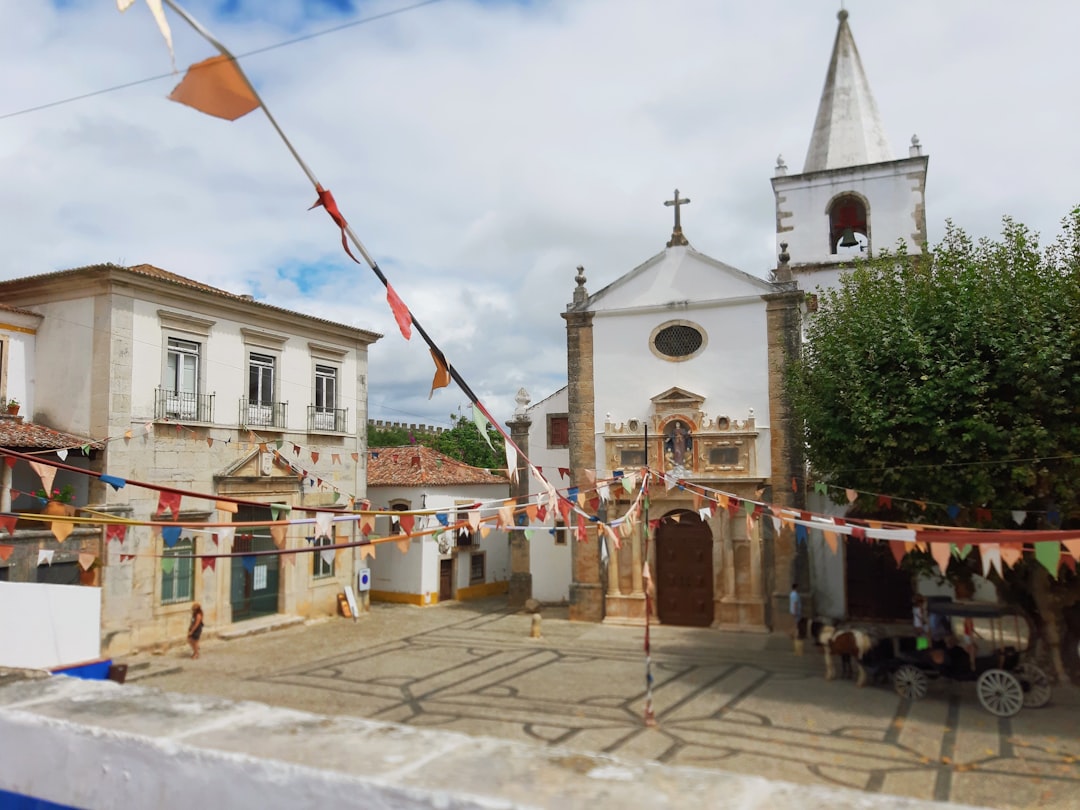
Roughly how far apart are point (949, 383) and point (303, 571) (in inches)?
632

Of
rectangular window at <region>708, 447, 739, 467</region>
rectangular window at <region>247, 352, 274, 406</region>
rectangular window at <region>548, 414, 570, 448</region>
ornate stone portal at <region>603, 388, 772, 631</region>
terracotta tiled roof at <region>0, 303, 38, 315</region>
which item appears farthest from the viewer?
rectangular window at <region>548, 414, 570, 448</region>

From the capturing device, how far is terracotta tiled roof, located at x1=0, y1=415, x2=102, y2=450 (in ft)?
49.7

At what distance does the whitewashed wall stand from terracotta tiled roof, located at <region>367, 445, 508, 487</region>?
13.4m

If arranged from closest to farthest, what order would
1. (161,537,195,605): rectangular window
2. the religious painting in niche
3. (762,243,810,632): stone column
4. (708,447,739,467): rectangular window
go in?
(161,537,195,605): rectangular window < (762,243,810,632): stone column < (708,447,739,467): rectangular window < the religious painting in niche

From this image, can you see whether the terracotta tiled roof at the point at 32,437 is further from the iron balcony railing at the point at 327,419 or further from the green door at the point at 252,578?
the iron balcony railing at the point at 327,419

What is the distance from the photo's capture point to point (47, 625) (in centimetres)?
1143

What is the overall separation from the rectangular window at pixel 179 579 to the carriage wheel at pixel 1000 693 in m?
15.6

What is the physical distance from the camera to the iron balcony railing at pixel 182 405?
17781 mm

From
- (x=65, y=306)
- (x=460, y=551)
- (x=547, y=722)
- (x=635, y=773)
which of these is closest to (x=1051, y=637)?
(x=547, y=722)

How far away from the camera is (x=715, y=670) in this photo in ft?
51.3

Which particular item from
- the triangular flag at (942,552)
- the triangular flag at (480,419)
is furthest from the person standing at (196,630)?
the triangular flag at (942,552)

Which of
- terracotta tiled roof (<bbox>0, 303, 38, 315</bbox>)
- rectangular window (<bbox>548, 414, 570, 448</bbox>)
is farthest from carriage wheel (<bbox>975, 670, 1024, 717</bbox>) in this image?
terracotta tiled roof (<bbox>0, 303, 38, 315</bbox>)

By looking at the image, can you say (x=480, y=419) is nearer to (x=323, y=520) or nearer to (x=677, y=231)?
(x=323, y=520)

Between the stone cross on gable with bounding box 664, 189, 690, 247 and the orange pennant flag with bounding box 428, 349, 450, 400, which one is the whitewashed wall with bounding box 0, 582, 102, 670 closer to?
the orange pennant flag with bounding box 428, 349, 450, 400
